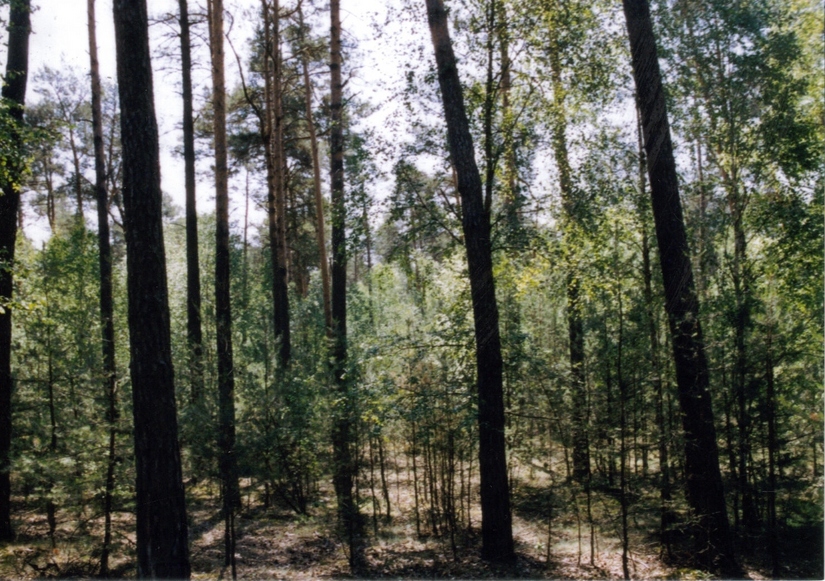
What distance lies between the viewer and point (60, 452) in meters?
6.58

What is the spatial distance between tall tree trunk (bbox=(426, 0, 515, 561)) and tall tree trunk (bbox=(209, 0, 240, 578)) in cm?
314

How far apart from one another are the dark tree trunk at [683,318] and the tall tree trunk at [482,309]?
2138 mm

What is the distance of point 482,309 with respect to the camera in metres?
7.16

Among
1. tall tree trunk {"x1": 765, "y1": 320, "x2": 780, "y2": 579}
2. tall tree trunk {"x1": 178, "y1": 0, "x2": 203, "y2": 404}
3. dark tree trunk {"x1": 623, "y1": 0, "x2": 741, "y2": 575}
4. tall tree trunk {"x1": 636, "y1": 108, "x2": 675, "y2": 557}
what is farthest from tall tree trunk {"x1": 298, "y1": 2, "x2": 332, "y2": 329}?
tall tree trunk {"x1": 765, "y1": 320, "x2": 780, "y2": 579}

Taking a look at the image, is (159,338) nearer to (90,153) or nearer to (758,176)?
(758,176)

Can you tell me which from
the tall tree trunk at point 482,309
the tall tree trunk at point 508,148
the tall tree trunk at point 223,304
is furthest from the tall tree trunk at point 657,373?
the tall tree trunk at point 223,304

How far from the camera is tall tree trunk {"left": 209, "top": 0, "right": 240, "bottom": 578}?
22.7 ft

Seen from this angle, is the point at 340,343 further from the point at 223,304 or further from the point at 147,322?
the point at 147,322

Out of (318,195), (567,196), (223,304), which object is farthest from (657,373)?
(318,195)

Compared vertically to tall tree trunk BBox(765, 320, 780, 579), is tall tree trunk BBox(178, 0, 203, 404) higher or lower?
higher

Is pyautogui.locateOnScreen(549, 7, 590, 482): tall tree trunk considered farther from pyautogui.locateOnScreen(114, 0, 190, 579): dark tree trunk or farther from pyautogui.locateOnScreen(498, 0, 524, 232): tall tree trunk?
pyautogui.locateOnScreen(114, 0, 190, 579): dark tree trunk

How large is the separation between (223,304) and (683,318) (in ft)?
23.5

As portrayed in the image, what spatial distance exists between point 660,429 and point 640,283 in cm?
272

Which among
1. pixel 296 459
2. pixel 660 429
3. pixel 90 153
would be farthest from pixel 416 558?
pixel 90 153
